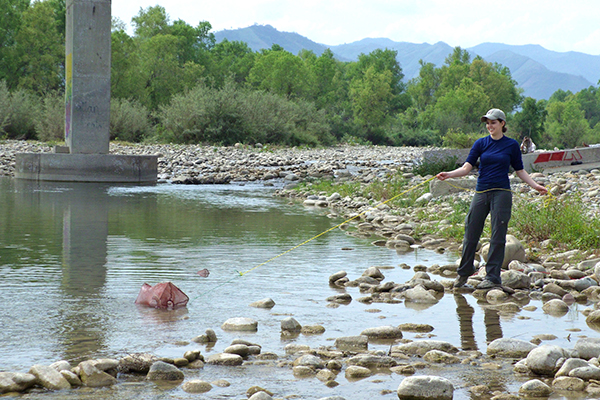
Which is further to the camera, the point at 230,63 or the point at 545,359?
the point at 230,63

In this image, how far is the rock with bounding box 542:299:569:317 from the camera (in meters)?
6.08

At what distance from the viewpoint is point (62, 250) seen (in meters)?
9.01

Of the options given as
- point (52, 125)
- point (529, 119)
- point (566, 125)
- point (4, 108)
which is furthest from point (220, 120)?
point (566, 125)

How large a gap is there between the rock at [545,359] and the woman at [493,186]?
250cm

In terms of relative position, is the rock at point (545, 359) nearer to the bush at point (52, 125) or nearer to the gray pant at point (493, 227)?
the gray pant at point (493, 227)

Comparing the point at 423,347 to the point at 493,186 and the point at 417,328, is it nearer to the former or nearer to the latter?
the point at 417,328

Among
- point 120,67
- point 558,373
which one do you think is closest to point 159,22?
point 120,67

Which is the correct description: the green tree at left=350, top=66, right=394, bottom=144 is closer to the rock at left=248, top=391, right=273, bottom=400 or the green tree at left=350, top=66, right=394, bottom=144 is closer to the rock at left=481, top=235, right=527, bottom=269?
the rock at left=481, top=235, right=527, bottom=269

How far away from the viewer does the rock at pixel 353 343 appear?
4.88 metres

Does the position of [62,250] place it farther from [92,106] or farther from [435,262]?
[92,106]

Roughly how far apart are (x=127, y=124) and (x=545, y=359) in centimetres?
3416

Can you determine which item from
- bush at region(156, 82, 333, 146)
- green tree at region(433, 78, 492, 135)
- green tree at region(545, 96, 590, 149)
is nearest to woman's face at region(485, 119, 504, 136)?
bush at region(156, 82, 333, 146)

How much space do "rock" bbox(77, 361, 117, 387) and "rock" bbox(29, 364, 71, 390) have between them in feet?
0.35

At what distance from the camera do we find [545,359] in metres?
4.31
